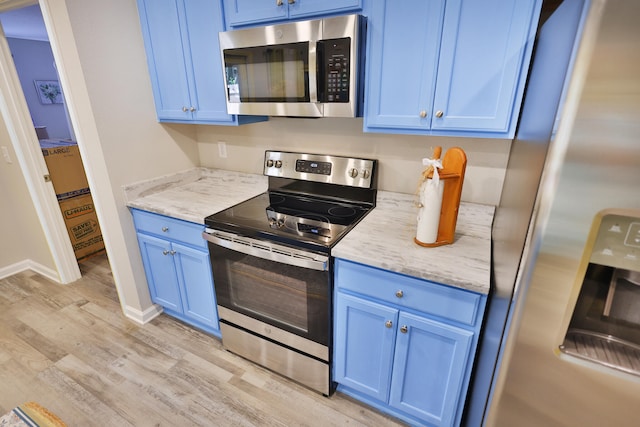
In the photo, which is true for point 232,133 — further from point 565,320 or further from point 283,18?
point 565,320

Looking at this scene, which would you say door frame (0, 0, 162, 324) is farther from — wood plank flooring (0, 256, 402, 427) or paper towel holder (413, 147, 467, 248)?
paper towel holder (413, 147, 467, 248)

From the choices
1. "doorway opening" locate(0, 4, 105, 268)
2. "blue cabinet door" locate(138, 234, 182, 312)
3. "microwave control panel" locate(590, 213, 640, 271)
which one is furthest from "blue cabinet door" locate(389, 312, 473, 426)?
"doorway opening" locate(0, 4, 105, 268)

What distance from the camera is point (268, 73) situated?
156 centimetres

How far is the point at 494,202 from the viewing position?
5.31 feet

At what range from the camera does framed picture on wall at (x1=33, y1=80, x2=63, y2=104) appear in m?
5.81

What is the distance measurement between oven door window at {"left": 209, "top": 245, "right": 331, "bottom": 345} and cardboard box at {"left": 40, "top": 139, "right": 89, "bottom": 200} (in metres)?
2.10

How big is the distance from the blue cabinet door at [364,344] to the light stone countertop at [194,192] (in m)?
0.91

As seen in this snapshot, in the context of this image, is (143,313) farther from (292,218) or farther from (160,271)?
(292,218)

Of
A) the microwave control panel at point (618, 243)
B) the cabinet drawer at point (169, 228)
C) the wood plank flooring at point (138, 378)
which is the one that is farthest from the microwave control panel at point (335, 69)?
the wood plank flooring at point (138, 378)

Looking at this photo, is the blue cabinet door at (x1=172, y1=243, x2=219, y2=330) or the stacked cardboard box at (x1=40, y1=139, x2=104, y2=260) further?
the stacked cardboard box at (x1=40, y1=139, x2=104, y2=260)

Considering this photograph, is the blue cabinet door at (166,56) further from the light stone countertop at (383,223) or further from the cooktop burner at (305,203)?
the cooktop burner at (305,203)

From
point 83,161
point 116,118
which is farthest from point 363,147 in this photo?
point 83,161

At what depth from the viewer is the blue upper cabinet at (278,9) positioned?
137 centimetres

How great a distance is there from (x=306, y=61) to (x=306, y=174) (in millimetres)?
685
